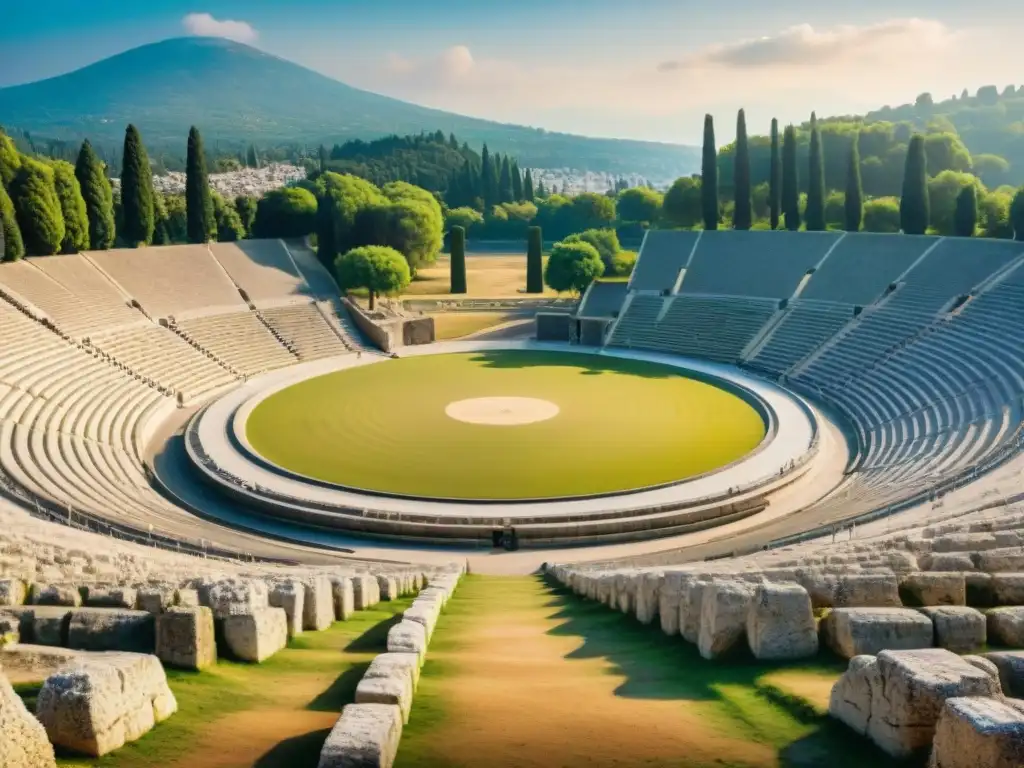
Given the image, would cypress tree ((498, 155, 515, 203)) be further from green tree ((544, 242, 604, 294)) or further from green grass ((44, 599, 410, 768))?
green grass ((44, 599, 410, 768))

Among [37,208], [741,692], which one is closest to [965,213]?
[37,208]

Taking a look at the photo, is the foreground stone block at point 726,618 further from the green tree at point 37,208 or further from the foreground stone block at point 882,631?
the green tree at point 37,208

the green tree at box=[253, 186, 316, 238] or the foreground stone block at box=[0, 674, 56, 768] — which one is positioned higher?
the green tree at box=[253, 186, 316, 238]

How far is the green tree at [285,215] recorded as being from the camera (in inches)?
2149

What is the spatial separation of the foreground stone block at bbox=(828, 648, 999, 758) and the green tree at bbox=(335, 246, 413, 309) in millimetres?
46044

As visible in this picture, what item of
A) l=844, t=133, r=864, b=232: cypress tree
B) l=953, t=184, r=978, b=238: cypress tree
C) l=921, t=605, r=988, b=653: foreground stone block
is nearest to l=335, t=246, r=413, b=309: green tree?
l=844, t=133, r=864, b=232: cypress tree

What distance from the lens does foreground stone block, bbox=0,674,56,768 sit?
4273mm

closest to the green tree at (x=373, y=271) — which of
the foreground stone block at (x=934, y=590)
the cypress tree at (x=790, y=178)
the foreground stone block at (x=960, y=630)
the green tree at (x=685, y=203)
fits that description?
the cypress tree at (x=790, y=178)

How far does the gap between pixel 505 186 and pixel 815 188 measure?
5659 cm

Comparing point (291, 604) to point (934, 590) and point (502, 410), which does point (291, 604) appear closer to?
point (934, 590)

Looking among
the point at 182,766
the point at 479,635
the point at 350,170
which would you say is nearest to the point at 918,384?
the point at 479,635

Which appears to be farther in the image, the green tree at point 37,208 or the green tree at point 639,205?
the green tree at point 639,205

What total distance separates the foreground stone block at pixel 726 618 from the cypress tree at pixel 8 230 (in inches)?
1500

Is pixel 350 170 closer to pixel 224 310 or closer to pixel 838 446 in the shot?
pixel 224 310
